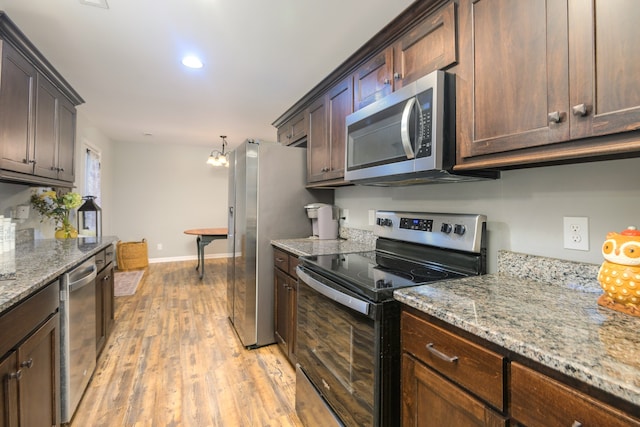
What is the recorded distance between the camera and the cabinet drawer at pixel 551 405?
1.92ft

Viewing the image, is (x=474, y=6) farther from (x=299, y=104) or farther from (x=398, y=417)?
(x=299, y=104)

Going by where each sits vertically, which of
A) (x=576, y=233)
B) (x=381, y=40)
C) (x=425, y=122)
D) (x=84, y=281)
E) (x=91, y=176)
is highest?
(x=381, y=40)

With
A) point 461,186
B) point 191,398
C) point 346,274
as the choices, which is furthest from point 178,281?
point 461,186

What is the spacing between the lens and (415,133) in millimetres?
1350

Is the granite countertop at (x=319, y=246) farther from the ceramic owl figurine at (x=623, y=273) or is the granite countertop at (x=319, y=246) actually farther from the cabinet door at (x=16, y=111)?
the cabinet door at (x=16, y=111)

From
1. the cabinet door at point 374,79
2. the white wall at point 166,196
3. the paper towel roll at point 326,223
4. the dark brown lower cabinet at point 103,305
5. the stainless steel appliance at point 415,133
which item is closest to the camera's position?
the stainless steel appliance at point 415,133

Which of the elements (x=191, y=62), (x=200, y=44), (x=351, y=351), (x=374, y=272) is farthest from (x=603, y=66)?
(x=191, y=62)

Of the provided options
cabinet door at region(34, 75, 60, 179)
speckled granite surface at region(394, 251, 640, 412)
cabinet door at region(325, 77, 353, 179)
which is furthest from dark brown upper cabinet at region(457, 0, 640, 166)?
cabinet door at region(34, 75, 60, 179)

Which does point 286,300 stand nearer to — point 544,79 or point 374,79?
point 374,79

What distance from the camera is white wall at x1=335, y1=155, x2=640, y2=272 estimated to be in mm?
1055

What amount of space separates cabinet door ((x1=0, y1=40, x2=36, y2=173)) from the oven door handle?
6.15ft

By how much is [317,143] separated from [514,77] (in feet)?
5.25

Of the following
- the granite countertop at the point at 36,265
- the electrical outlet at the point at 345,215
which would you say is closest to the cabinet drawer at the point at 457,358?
the granite countertop at the point at 36,265

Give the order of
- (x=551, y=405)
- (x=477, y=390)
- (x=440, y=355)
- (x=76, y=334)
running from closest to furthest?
(x=551, y=405) → (x=477, y=390) → (x=440, y=355) → (x=76, y=334)
